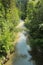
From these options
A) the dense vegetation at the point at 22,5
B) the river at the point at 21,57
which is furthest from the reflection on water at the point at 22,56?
the dense vegetation at the point at 22,5

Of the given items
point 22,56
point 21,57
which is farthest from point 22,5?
point 21,57

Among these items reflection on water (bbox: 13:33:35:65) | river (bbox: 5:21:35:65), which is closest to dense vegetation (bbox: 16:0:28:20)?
reflection on water (bbox: 13:33:35:65)

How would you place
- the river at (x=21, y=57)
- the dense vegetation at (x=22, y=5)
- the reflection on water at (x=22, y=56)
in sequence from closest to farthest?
the river at (x=21, y=57) < the reflection on water at (x=22, y=56) < the dense vegetation at (x=22, y=5)

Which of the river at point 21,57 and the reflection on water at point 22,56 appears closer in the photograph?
the river at point 21,57

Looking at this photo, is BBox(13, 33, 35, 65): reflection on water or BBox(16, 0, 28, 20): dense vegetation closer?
BBox(13, 33, 35, 65): reflection on water

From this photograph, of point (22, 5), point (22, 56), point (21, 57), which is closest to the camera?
point (21, 57)

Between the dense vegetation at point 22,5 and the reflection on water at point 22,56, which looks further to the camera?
the dense vegetation at point 22,5

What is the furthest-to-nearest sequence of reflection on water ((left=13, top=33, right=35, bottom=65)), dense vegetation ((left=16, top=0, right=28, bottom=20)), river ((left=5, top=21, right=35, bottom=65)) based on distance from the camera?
Result: dense vegetation ((left=16, top=0, right=28, bottom=20))
reflection on water ((left=13, top=33, right=35, bottom=65))
river ((left=5, top=21, right=35, bottom=65))

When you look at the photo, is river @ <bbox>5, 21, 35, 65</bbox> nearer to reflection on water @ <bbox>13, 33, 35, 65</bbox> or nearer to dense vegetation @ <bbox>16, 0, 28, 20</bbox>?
reflection on water @ <bbox>13, 33, 35, 65</bbox>

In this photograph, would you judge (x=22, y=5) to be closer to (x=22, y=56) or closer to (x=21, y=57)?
(x=22, y=56)

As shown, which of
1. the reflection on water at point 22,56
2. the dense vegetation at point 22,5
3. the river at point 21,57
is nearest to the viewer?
the river at point 21,57

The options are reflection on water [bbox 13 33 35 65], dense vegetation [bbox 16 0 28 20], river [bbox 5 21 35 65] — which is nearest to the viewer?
river [bbox 5 21 35 65]

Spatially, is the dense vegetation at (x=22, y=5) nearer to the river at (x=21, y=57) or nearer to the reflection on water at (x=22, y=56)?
the reflection on water at (x=22, y=56)

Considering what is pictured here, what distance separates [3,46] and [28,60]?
3.40 meters
